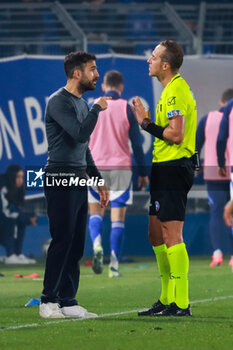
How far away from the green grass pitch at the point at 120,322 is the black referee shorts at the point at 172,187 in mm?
751

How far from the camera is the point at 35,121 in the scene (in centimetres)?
1398

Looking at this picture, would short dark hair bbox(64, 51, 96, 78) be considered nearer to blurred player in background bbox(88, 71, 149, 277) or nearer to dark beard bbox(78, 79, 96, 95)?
dark beard bbox(78, 79, 96, 95)

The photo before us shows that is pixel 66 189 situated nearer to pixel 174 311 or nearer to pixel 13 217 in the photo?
pixel 174 311

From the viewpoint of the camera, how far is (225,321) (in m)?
6.88

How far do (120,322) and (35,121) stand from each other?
7.47 m

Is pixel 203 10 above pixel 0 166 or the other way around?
above

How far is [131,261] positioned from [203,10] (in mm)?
6067

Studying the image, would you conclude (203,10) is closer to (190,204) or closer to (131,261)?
(190,204)

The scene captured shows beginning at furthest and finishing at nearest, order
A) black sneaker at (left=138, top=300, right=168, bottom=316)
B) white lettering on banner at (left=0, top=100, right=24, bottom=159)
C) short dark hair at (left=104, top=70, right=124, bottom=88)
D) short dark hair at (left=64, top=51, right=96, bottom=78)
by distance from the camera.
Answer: white lettering on banner at (left=0, top=100, right=24, bottom=159)
short dark hair at (left=104, top=70, right=124, bottom=88)
black sneaker at (left=138, top=300, right=168, bottom=316)
short dark hair at (left=64, top=51, right=96, bottom=78)

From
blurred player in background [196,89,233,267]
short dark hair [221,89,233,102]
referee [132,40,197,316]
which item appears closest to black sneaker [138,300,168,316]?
referee [132,40,197,316]

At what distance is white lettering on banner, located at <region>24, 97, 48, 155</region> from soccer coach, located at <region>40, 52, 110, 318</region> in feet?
22.2

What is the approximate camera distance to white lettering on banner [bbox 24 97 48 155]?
13.9 meters

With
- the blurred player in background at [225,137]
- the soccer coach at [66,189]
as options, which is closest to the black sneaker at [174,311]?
the soccer coach at [66,189]

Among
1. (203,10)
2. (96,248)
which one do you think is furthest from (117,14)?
(96,248)
